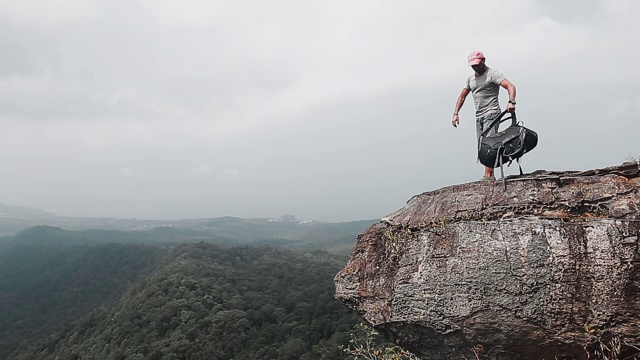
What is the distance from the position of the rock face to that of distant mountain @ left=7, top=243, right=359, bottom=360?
28.7 m

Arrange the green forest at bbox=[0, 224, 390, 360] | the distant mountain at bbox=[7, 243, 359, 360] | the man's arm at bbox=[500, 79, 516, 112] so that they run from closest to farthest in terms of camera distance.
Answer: the man's arm at bbox=[500, 79, 516, 112] < the distant mountain at bbox=[7, 243, 359, 360] < the green forest at bbox=[0, 224, 390, 360]

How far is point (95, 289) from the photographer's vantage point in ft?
339

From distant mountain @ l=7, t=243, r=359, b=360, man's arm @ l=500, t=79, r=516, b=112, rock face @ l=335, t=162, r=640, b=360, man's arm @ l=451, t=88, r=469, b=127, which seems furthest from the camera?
distant mountain @ l=7, t=243, r=359, b=360

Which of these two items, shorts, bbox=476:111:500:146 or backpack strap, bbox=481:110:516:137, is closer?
backpack strap, bbox=481:110:516:137

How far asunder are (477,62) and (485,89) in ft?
1.62

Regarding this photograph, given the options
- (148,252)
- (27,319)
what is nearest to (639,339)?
(27,319)

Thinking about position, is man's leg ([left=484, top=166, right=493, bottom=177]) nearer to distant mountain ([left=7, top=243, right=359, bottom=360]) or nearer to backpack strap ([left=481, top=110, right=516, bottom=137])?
backpack strap ([left=481, top=110, right=516, bottom=137])

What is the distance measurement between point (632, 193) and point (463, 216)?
206 cm

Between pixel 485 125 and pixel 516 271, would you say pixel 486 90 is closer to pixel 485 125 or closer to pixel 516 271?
pixel 485 125

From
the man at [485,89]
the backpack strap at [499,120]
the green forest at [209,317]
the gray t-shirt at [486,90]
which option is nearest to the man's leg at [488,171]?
the man at [485,89]

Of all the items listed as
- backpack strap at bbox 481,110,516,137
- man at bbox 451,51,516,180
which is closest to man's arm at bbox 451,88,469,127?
man at bbox 451,51,516,180

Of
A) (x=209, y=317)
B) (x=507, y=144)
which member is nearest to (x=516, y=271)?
(x=507, y=144)

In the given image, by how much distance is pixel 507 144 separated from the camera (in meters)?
6.13

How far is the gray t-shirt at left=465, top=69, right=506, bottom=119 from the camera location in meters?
6.62
